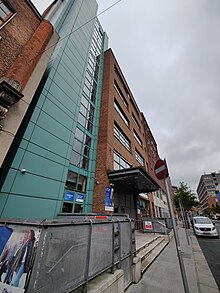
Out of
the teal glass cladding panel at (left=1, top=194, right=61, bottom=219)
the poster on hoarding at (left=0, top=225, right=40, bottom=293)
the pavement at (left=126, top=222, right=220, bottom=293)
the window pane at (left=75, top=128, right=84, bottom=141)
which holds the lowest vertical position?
the pavement at (left=126, top=222, right=220, bottom=293)

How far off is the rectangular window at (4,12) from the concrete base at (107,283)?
11047 millimetres

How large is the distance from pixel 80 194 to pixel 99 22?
2420 cm

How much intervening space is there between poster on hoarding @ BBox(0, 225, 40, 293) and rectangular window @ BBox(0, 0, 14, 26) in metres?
9.78

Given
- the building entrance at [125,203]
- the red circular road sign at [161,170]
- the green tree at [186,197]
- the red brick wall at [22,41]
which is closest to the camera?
the red circular road sign at [161,170]

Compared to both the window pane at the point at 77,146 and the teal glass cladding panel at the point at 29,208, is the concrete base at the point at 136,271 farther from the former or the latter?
the window pane at the point at 77,146

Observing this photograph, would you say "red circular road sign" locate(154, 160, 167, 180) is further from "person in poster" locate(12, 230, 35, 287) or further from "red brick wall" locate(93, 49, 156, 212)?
"red brick wall" locate(93, 49, 156, 212)

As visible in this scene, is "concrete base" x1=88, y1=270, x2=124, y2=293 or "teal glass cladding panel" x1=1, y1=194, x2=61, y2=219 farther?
"teal glass cladding panel" x1=1, y1=194, x2=61, y2=219

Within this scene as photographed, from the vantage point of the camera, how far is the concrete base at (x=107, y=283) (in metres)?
2.66

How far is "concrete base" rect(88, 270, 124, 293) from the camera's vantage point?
2658mm

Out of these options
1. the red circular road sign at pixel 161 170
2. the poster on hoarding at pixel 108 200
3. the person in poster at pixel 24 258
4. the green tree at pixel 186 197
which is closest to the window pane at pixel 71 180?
the poster on hoarding at pixel 108 200

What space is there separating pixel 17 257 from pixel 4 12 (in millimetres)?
11004

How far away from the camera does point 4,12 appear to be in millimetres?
7348

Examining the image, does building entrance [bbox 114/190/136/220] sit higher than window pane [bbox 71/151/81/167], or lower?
lower

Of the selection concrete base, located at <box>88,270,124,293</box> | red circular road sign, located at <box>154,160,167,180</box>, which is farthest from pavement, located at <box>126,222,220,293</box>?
red circular road sign, located at <box>154,160,167,180</box>
